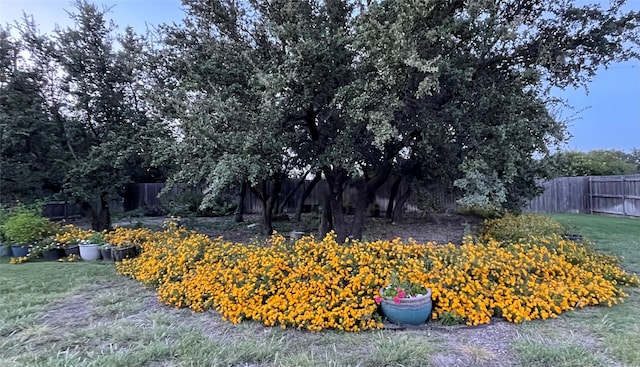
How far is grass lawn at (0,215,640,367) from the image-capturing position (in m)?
2.58

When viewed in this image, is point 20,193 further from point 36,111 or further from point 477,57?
point 477,57

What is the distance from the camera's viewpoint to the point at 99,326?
3229mm

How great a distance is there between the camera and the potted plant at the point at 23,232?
6.45m

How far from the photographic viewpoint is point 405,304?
3230 millimetres

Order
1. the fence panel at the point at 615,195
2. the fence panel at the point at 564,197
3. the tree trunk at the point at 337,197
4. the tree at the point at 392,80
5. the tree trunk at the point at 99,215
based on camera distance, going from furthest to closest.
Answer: the fence panel at the point at 564,197 < the fence panel at the point at 615,195 < the tree trunk at the point at 99,215 < the tree trunk at the point at 337,197 < the tree at the point at 392,80

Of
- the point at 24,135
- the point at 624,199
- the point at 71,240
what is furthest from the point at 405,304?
the point at 624,199

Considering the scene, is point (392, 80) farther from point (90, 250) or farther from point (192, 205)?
point (192, 205)

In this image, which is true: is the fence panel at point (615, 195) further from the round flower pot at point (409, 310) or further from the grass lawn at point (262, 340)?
the round flower pot at point (409, 310)

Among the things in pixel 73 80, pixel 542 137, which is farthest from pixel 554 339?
pixel 73 80

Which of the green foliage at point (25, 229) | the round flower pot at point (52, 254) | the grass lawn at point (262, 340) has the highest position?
the green foliage at point (25, 229)

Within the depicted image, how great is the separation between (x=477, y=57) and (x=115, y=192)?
7265 millimetres

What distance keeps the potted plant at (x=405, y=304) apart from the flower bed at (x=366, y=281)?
0.11 meters

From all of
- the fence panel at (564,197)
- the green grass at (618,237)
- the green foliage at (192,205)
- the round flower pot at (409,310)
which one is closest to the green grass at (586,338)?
the round flower pot at (409,310)

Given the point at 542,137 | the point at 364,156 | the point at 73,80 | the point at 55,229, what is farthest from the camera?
the point at 73,80
